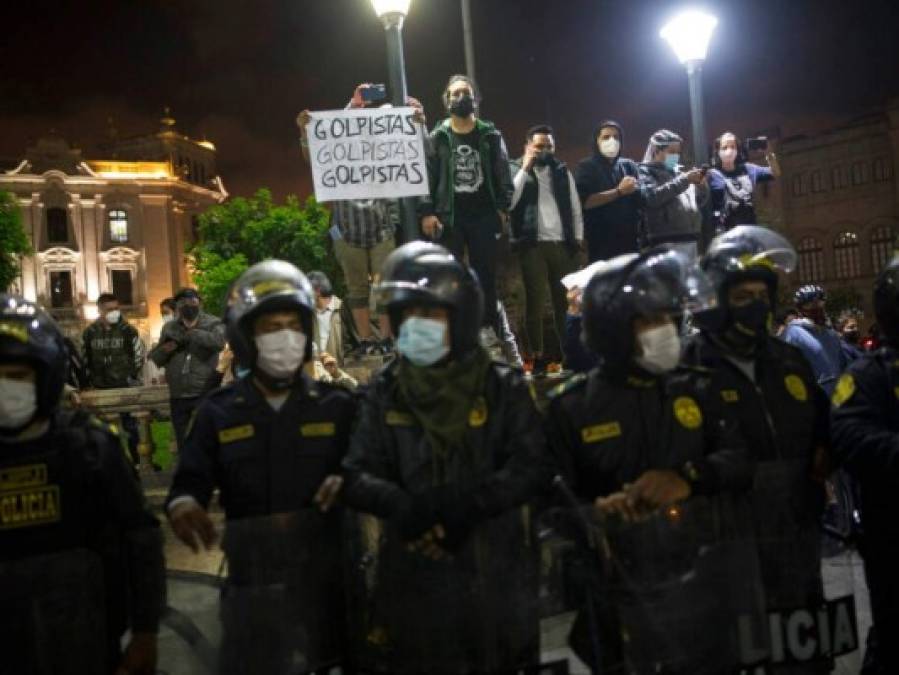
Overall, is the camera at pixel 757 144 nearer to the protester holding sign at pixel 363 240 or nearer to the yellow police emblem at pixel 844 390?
the protester holding sign at pixel 363 240

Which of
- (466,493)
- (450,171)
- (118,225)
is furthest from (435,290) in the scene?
(118,225)

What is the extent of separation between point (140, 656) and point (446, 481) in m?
1.29

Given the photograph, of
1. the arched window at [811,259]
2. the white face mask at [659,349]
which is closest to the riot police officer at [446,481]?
the white face mask at [659,349]

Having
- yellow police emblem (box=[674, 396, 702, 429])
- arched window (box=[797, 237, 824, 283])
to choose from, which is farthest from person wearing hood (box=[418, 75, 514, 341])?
arched window (box=[797, 237, 824, 283])

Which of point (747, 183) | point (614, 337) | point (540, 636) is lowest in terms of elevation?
point (540, 636)

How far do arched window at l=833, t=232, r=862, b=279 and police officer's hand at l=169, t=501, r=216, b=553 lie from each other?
56651mm

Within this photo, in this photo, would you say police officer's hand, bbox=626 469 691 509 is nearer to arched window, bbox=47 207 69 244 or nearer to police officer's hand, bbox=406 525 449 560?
police officer's hand, bbox=406 525 449 560

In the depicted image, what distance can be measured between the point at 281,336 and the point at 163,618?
3.94 feet

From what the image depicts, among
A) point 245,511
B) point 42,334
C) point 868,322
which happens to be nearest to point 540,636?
point 245,511

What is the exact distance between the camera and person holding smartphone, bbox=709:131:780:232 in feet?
29.8

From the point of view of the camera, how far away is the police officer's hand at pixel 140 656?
3.40 meters

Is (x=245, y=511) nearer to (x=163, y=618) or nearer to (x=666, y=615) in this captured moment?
(x=163, y=618)

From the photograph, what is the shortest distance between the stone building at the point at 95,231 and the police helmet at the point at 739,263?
64263 mm

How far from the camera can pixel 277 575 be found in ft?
11.7
